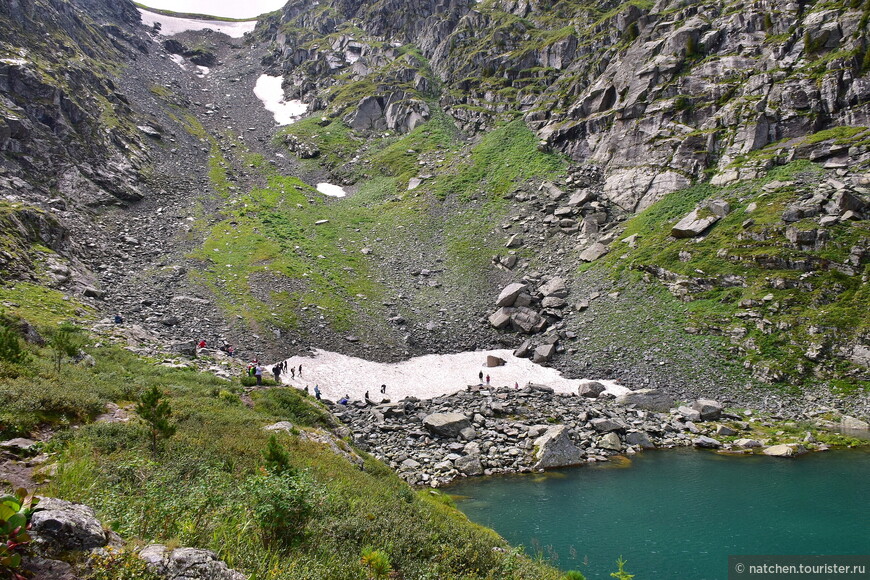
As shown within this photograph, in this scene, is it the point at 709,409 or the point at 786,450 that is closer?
the point at 786,450

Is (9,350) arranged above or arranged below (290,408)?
above

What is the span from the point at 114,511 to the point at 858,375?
49850mm

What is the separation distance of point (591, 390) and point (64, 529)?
40013 millimetres

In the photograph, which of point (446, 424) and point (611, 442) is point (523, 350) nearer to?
point (611, 442)

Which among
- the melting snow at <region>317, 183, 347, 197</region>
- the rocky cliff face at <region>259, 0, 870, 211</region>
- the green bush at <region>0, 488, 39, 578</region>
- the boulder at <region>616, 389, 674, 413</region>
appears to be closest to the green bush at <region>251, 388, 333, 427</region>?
the green bush at <region>0, 488, 39, 578</region>

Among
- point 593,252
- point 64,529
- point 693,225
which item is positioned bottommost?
point 64,529

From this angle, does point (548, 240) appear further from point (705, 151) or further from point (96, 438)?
point (96, 438)

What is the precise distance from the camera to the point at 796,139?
52.4m

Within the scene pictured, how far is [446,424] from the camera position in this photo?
31.5m

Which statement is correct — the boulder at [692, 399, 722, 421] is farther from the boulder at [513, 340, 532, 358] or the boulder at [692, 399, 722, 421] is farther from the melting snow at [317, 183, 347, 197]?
the melting snow at [317, 183, 347, 197]

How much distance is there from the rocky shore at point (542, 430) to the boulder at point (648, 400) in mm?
83

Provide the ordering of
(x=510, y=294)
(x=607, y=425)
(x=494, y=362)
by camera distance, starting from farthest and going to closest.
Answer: (x=510, y=294) → (x=494, y=362) → (x=607, y=425)

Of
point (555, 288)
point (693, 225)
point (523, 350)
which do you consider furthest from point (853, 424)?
point (555, 288)

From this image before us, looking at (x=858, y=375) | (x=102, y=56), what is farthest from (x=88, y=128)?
(x=858, y=375)
